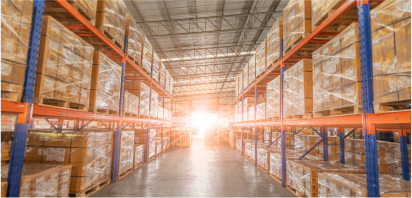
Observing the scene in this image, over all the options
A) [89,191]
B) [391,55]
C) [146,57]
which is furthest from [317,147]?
[146,57]

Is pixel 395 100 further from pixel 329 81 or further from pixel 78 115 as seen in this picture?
pixel 78 115

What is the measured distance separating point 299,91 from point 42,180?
4933mm

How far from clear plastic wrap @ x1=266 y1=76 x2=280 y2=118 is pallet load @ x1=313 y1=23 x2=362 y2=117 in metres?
1.96

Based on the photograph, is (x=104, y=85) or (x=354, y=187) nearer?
(x=354, y=187)

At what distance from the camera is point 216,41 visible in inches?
569

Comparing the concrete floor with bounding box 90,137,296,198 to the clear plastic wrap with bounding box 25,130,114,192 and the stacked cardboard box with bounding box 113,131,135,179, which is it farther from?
the clear plastic wrap with bounding box 25,130,114,192

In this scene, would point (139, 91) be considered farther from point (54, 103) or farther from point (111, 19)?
point (54, 103)

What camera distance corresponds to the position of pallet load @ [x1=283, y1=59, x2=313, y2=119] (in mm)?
4062

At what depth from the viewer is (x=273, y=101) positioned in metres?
5.95

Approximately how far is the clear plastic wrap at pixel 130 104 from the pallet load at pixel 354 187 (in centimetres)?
522

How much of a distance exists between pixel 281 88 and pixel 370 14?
2.98 meters

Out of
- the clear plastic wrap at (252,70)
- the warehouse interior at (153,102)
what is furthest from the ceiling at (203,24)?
the warehouse interior at (153,102)

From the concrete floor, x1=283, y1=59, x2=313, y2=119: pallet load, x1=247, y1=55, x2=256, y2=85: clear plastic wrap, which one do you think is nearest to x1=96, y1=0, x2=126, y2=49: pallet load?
the concrete floor

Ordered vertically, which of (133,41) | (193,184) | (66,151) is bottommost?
(193,184)
